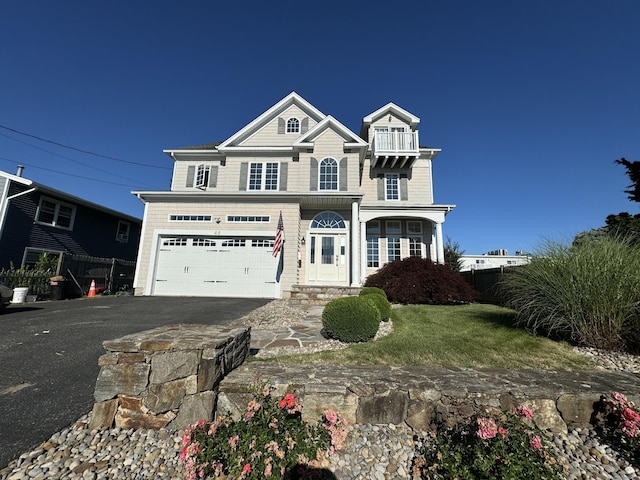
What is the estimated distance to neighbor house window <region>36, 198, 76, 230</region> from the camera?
12125 millimetres

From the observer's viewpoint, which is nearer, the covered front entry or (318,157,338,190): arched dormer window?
the covered front entry

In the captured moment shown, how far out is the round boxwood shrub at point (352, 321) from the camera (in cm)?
443

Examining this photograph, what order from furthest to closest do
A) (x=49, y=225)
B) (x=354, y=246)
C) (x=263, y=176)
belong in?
(x=263, y=176), (x=49, y=225), (x=354, y=246)

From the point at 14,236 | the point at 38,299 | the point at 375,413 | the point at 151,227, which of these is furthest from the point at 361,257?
the point at 14,236

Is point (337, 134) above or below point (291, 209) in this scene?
above

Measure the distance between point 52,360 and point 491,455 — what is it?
4890 millimetres

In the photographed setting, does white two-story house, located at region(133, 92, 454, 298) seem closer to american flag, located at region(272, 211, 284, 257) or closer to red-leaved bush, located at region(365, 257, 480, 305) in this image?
american flag, located at region(272, 211, 284, 257)

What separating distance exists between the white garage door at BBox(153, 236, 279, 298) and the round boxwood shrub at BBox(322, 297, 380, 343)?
6.05 meters

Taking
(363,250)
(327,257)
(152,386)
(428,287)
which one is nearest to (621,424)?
(152,386)

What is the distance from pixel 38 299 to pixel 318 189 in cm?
1117

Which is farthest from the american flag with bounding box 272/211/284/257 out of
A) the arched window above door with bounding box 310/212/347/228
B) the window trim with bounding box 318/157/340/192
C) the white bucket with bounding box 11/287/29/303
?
the white bucket with bounding box 11/287/29/303

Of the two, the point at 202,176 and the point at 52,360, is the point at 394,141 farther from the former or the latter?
the point at 52,360

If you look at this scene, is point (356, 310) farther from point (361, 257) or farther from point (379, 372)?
point (361, 257)

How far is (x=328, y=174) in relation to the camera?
12.7 metres
